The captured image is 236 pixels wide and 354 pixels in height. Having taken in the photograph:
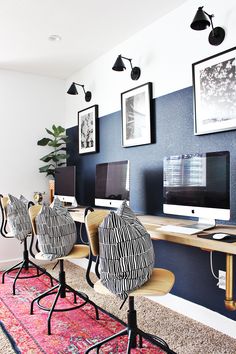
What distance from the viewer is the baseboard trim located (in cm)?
226

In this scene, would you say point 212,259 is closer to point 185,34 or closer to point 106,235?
point 106,235

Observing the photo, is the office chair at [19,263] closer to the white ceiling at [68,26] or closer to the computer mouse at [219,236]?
the white ceiling at [68,26]

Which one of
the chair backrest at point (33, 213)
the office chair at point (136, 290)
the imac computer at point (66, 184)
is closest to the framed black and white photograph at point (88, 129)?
the imac computer at point (66, 184)

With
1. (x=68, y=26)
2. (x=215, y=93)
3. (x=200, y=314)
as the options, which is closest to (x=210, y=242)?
(x=200, y=314)

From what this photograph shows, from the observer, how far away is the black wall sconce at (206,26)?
2.18 metres

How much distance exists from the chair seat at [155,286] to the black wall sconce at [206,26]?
1.69 m

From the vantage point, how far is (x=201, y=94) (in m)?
2.41

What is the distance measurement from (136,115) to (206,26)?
1.08 meters

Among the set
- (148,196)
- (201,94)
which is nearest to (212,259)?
(148,196)

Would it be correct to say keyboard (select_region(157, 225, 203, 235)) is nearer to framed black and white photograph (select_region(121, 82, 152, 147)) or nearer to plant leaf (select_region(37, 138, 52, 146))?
framed black and white photograph (select_region(121, 82, 152, 147))

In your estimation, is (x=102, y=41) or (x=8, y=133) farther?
(x=8, y=133)

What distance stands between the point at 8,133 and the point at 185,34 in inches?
103

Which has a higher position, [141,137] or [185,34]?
[185,34]

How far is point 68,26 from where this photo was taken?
300 cm
